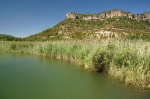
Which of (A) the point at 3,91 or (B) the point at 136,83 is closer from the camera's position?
(A) the point at 3,91

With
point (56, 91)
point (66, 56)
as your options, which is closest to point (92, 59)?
point (56, 91)

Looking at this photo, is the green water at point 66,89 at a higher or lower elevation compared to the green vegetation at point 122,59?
lower

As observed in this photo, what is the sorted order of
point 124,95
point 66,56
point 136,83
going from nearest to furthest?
point 124,95
point 136,83
point 66,56

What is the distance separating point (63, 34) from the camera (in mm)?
92500

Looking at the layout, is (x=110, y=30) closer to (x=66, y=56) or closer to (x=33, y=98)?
(x=66, y=56)

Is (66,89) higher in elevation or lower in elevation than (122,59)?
lower

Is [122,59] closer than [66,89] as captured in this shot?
No

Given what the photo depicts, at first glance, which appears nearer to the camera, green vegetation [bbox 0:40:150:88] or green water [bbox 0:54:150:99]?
green water [bbox 0:54:150:99]

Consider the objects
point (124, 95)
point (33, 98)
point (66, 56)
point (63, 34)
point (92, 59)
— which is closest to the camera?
point (33, 98)

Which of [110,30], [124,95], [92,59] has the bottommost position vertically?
[124,95]

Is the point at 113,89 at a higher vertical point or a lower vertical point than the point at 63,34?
lower

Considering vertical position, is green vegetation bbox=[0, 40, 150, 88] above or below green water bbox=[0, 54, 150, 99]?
above

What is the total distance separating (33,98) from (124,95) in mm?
3367

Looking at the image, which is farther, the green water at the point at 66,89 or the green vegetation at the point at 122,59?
the green vegetation at the point at 122,59
